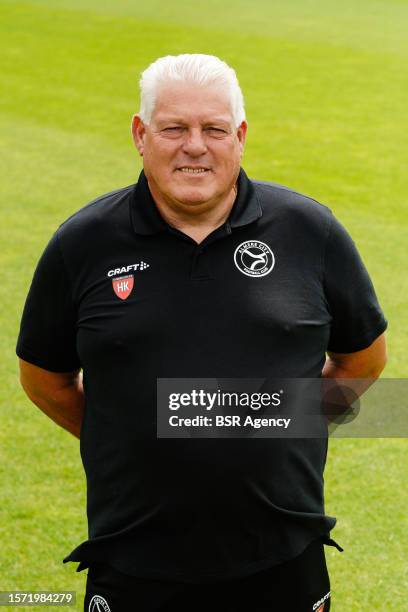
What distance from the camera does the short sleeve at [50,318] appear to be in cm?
Result: 305

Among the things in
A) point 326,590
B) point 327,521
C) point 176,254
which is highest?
point 176,254

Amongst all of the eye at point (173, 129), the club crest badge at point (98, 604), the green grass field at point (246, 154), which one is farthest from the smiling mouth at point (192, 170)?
the green grass field at point (246, 154)

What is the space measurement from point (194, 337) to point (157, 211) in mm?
377

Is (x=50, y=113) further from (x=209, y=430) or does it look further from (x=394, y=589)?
(x=209, y=430)

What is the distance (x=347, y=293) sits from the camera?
3.07m

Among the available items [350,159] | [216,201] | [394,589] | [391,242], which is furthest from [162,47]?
[216,201]

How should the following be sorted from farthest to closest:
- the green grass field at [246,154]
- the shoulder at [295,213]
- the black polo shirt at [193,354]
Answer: the green grass field at [246,154]
the shoulder at [295,213]
the black polo shirt at [193,354]

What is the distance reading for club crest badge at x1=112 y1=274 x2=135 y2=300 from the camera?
294 centimetres

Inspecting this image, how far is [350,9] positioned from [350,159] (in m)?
10.6

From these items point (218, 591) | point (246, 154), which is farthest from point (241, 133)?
point (246, 154)

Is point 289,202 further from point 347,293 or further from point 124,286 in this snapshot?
point 124,286

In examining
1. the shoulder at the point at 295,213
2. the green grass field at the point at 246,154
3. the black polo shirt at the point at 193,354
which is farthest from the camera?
the green grass field at the point at 246,154

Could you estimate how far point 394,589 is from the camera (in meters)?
4.86

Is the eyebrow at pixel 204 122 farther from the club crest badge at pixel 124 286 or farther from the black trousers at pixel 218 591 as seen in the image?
the black trousers at pixel 218 591
